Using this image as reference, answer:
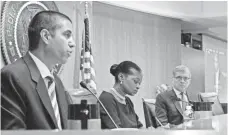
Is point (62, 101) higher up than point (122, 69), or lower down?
lower down

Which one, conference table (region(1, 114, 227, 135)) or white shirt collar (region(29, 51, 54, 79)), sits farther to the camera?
white shirt collar (region(29, 51, 54, 79))

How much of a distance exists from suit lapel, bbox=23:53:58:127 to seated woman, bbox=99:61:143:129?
87cm

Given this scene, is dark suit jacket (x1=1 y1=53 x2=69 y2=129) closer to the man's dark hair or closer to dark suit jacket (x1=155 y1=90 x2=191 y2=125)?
the man's dark hair

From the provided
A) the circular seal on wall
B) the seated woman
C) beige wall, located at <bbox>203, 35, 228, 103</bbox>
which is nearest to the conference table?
the seated woman

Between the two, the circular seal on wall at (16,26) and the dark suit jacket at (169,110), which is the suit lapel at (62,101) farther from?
the dark suit jacket at (169,110)

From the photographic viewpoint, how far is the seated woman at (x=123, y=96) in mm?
2611

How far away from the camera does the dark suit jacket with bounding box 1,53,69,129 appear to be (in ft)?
5.00

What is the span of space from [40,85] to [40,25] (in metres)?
0.26

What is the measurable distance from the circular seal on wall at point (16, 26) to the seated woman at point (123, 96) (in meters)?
0.54

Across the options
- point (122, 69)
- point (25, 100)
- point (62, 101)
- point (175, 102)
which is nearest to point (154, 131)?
point (25, 100)

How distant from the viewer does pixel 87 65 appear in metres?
2.93

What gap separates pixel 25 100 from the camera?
1.61 m

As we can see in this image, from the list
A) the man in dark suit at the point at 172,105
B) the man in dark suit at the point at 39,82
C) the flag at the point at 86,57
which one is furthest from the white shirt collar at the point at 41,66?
the man in dark suit at the point at 172,105

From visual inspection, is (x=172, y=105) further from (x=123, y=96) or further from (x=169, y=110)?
(x=123, y=96)
